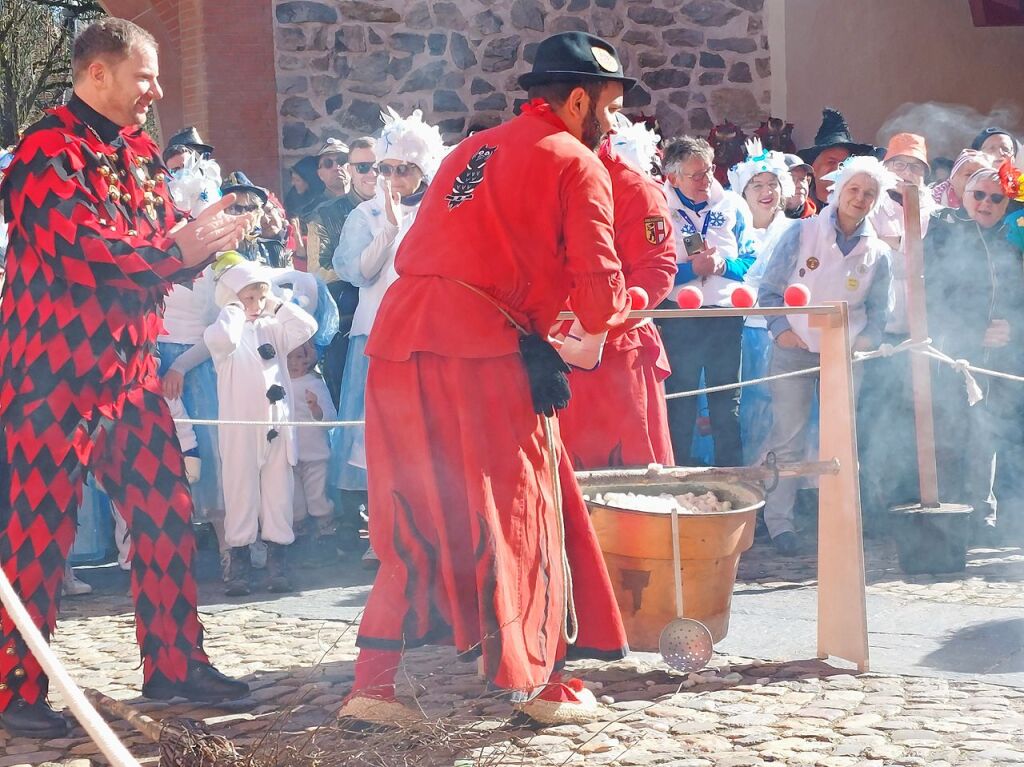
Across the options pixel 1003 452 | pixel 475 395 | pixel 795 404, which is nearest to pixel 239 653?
pixel 475 395

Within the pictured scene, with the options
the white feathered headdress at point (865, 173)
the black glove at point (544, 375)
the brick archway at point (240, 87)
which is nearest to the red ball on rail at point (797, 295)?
the black glove at point (544, 375)

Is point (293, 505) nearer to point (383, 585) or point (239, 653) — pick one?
point (239, 653)

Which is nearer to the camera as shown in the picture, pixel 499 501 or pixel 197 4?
pixel 499 501

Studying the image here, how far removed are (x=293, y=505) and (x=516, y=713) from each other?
3169mm

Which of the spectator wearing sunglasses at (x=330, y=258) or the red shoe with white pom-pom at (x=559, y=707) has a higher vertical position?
the spectator wearing sunglasses at (x=330, y=258)

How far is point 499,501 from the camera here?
378 cm

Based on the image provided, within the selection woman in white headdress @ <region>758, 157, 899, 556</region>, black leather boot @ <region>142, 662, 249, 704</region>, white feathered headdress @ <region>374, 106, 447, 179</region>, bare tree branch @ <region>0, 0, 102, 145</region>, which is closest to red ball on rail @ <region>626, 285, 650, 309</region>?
black leather boot @ <region>142, 662, 249, 704</region>

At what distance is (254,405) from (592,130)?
2961mm

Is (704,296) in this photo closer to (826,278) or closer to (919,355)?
(826,278)

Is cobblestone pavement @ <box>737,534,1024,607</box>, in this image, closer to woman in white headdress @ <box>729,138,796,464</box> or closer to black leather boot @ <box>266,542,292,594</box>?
woman in white headdress @ <box>729,138,796,464</box>

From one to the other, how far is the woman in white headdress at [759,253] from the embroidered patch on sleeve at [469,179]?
352cm

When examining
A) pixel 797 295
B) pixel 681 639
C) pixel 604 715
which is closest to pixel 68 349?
pixel 604 715

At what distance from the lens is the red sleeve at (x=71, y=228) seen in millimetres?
4023

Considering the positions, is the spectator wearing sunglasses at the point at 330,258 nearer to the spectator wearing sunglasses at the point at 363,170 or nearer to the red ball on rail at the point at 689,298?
the spectator wearing sunglasses at the point at 363,170
